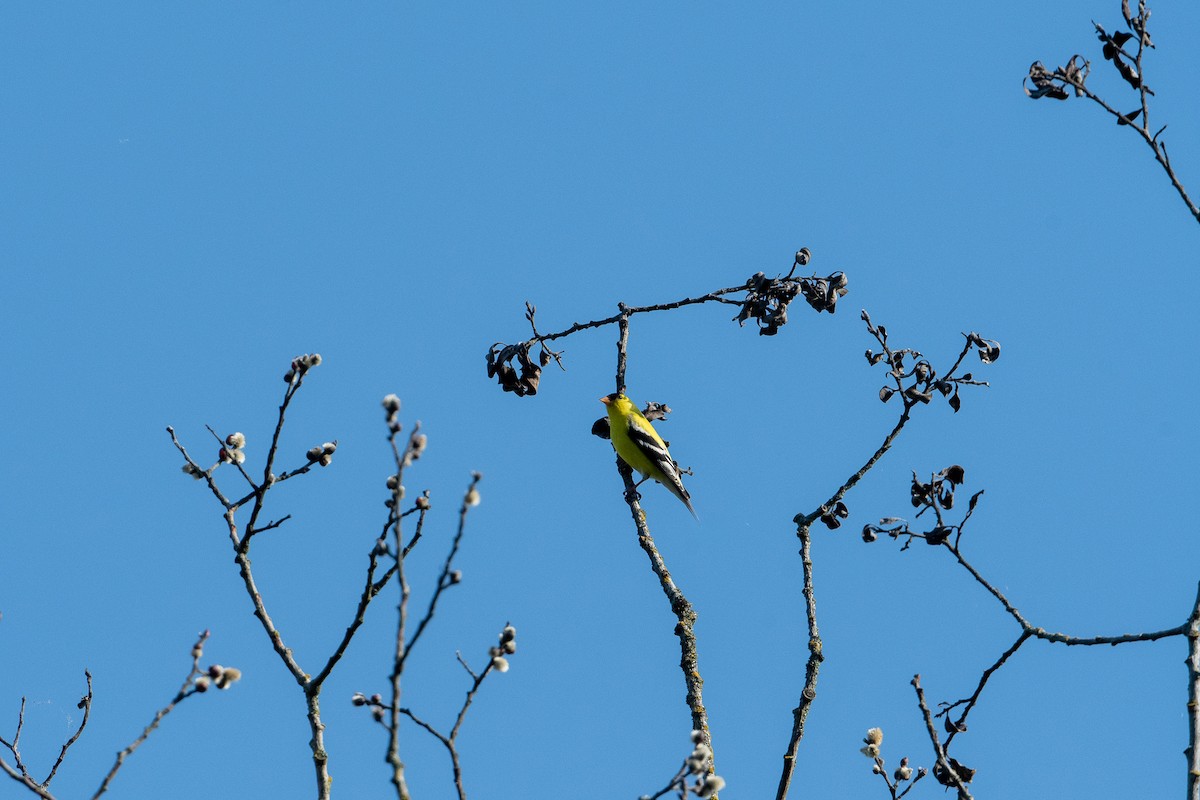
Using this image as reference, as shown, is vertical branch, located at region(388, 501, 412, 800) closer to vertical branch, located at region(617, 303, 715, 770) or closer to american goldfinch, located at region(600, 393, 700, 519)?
A: vertical branch, located at region(617, 303, 715, 770)

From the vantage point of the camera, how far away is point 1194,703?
10.9ft

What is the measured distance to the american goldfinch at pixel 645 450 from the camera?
8992 mm

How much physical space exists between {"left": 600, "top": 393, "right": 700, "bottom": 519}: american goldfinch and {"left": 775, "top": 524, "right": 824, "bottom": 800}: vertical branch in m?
3.97

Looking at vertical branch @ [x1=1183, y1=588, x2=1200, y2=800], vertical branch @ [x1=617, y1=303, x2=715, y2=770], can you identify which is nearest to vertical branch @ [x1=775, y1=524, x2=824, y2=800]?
vertical branch @ [x1=617, y1=303, x2=715, y2=770]

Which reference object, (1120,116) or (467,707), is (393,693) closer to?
(467,707)

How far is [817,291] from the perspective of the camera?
18.4 ft

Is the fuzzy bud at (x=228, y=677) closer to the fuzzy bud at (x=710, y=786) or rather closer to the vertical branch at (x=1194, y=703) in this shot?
the fuzzy bud at (x=710, y=786)

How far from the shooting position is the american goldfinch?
8992 millimetres

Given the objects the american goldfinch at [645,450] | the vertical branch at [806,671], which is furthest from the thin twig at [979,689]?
the american goldfinch at [645,450]

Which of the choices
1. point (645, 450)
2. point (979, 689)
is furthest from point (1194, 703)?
point (645, 450)

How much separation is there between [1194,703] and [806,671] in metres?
1.41

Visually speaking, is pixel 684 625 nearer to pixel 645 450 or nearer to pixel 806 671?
pixel 806 671

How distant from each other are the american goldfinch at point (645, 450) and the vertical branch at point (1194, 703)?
5384 mm

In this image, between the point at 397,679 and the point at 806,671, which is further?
the point at 806,671
